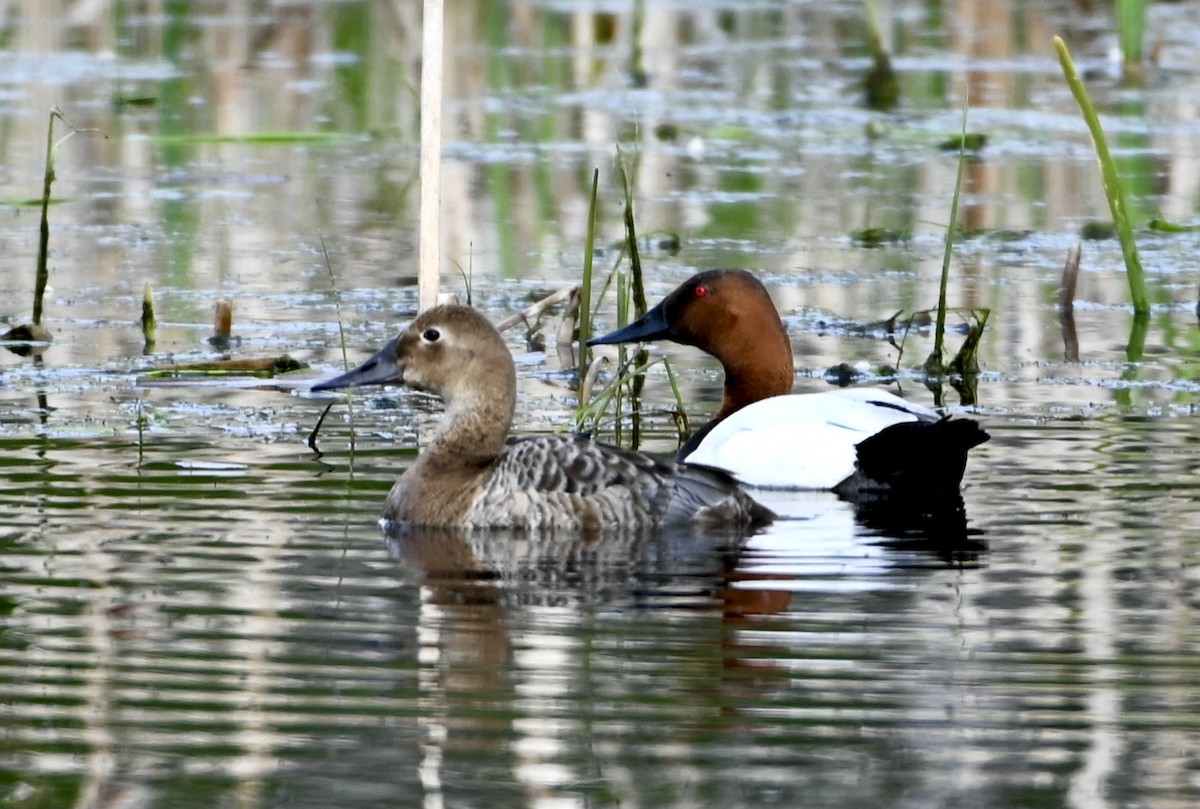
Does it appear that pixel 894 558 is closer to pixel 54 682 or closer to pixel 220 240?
pixel 54 682

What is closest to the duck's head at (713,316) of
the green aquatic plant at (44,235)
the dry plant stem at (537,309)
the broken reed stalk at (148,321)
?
the dry plant stem at (537,309)

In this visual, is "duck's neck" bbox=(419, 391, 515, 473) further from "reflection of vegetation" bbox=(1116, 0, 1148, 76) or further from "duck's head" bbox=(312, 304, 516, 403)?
"reflection of vegetation" bbox=(1116, 0, 1148, 76)

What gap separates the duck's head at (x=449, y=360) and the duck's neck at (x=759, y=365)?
4.12 ft

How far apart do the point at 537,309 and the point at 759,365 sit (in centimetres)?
124

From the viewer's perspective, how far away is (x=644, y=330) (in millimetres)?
8664

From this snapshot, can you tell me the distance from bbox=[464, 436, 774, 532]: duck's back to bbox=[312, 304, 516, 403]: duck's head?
0.38 metres

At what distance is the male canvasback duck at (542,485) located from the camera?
6.93m

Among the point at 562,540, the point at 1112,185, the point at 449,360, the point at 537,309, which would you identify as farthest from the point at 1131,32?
the point at 562,540

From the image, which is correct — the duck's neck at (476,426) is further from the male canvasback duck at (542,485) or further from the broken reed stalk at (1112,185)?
the broken reed stalk at (1112,185)

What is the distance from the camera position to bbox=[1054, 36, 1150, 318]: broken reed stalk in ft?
28.3

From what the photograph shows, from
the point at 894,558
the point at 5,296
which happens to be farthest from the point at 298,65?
the point at 894,558

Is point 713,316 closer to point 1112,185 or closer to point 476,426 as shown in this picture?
point 476,426

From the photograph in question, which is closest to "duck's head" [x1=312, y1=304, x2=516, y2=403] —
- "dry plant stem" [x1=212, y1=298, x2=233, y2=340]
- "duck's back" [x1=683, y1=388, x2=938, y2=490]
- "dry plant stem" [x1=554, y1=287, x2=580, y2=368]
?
"duck's back" [x1=683, y1=388, x2=938, y2=490]

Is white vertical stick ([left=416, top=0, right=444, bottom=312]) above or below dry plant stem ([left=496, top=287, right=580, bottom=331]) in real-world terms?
above
